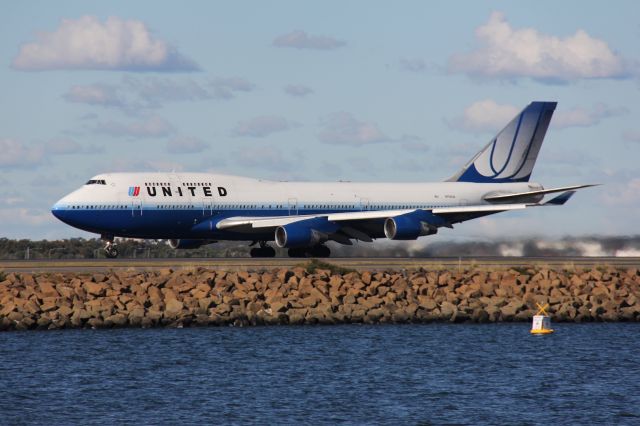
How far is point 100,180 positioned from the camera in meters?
57.8

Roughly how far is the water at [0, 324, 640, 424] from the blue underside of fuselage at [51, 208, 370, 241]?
61.6 feet

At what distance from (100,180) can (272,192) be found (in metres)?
8.52

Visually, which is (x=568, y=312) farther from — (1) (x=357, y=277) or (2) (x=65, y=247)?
(2) (x=65, y=247)

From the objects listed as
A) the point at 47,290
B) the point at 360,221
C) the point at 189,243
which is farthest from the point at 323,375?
the point at 189,243

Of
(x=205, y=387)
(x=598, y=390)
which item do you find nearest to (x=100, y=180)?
(x=205, y=387)

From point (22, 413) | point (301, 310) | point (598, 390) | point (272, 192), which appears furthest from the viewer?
point (272, 192)

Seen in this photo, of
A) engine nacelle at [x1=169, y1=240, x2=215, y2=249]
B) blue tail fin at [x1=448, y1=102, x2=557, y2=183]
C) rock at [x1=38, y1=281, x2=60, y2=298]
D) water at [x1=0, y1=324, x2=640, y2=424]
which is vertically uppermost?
blue tail fin at [x1=448, y1=102, x2=557, y2=183]

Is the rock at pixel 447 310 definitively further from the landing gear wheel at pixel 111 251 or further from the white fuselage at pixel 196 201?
the landing gear wheel at pixel 111 251

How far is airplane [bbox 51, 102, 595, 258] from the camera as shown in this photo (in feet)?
188

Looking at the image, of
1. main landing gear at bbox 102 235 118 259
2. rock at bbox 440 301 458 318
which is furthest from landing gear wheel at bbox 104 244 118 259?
rock at bbox 440 301 458 318

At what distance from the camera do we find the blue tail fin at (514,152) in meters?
69.5

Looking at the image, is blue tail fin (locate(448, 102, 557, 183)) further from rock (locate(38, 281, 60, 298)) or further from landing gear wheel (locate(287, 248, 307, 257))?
rock (locate(38, 281, 60, 298))

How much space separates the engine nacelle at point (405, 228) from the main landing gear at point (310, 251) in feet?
10.9

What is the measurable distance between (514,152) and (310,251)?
14795 millimetres
